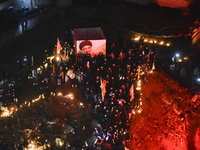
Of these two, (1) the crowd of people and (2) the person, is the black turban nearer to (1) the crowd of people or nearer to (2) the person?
(2) the person

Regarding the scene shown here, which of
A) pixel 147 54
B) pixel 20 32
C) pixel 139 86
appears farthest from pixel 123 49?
pixel 20 32

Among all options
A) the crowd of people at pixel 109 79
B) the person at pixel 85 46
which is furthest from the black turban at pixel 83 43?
the crowd of people at pixel 109 79

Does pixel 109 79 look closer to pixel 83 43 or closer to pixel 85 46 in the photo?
pixel 85 46

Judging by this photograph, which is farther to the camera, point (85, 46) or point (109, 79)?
point (85, 46)

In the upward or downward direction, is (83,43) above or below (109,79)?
above

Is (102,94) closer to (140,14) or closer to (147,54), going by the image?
(147,54)

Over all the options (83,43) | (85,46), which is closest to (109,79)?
(85,46)

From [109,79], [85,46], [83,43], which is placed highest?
[83,43]

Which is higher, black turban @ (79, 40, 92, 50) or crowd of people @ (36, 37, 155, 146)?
black turban @ (79, 40, 92, 50)

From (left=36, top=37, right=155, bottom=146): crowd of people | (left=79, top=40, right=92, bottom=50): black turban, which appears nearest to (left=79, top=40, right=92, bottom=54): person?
(left=79, top=40, right=92, bottom=50): black turban

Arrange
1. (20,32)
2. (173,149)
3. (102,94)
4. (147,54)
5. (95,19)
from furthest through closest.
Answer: (95,19), (20,32), (147,54), (102,94), (173,149)

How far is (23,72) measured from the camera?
12164mm

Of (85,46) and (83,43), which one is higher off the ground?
(83,43)

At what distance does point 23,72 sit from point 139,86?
474 centimetres
